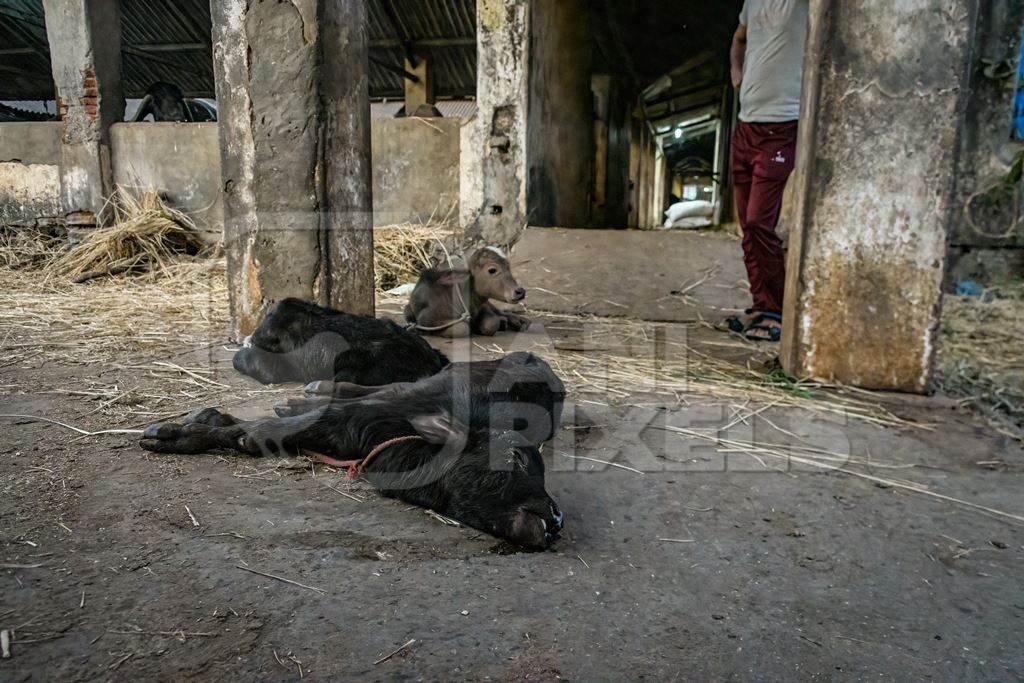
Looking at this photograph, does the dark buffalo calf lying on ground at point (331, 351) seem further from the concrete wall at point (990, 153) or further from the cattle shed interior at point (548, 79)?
the concrete wall at point (990, 153)

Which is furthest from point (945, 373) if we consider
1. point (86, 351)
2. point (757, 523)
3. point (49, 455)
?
point (86, 351)

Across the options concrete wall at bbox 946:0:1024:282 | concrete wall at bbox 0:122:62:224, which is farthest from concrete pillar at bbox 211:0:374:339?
concrete wall at bbox 0:122:62:224

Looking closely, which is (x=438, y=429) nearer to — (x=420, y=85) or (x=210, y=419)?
(x=210, y=419)

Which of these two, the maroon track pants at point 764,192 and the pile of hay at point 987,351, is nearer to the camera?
the pile of hay at point 987,351

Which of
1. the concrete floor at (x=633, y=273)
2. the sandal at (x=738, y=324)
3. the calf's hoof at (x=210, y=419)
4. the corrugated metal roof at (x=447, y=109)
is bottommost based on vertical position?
the calf's hoof at (x=210, y=419)

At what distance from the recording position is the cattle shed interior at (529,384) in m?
1.30

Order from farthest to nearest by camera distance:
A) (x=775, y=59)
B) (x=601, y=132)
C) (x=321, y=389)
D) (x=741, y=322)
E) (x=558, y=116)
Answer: (x=601, y=132)
(x=558, y=116)
(x=741, y=322)
(x=775, y=59)
(x=321, y=389)

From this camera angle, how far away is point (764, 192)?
13.9 feet

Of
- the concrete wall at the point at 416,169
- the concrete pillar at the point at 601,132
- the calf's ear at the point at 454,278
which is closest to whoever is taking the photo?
the calf's ear at the point at 454,278

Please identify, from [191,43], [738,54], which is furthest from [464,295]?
[191,43]

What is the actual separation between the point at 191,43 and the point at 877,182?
13244 mm

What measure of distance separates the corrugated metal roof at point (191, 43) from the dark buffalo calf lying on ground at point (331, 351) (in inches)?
367

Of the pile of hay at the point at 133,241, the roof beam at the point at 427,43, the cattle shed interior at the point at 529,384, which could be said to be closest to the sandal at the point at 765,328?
the cattle shed interior at the point at 529,384

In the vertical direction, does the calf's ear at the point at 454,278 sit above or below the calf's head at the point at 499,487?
above
